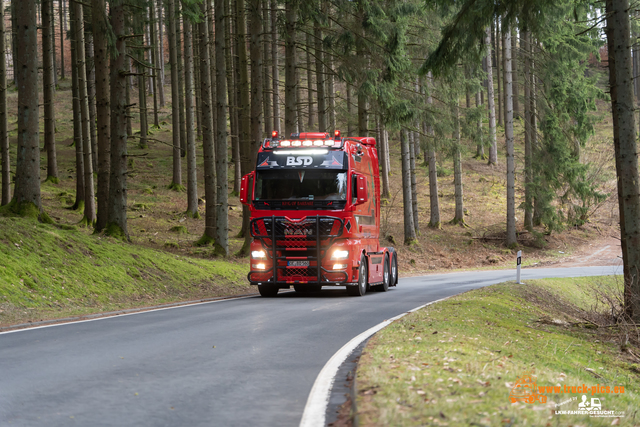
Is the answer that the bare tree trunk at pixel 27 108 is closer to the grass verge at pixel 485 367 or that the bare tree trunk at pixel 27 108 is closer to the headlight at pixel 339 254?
the headlight at pixel 339 254

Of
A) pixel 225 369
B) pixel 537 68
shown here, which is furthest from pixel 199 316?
pixel 537 68

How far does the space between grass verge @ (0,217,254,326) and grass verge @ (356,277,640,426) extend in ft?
24.5

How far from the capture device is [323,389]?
255 inches

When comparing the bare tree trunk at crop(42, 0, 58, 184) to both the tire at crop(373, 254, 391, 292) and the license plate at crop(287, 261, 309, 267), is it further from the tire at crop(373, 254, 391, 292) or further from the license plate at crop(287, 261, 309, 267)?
the tire at crop(373, 254, 391, 292)

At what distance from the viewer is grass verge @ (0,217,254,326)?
44.5 feet

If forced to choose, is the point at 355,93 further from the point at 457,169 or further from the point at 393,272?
the point at 457,169

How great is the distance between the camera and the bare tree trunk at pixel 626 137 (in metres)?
12.0

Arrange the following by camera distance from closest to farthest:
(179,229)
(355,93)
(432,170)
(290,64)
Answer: (290,64), (355,93), (179,229), (432,170)

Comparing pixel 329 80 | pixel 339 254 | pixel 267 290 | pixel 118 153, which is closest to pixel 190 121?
pixel 118 153

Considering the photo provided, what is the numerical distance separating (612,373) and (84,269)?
41.5 ft

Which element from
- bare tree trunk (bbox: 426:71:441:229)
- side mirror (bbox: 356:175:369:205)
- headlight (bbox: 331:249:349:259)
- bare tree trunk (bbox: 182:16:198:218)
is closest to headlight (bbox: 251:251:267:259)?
headlight (bbox: 331:249:349:259)

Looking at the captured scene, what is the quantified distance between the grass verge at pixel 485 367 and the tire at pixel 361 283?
3654mm

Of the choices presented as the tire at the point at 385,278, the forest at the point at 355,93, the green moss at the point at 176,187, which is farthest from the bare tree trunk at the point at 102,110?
the green moss at the point at 176,187

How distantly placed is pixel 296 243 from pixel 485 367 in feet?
33.9
